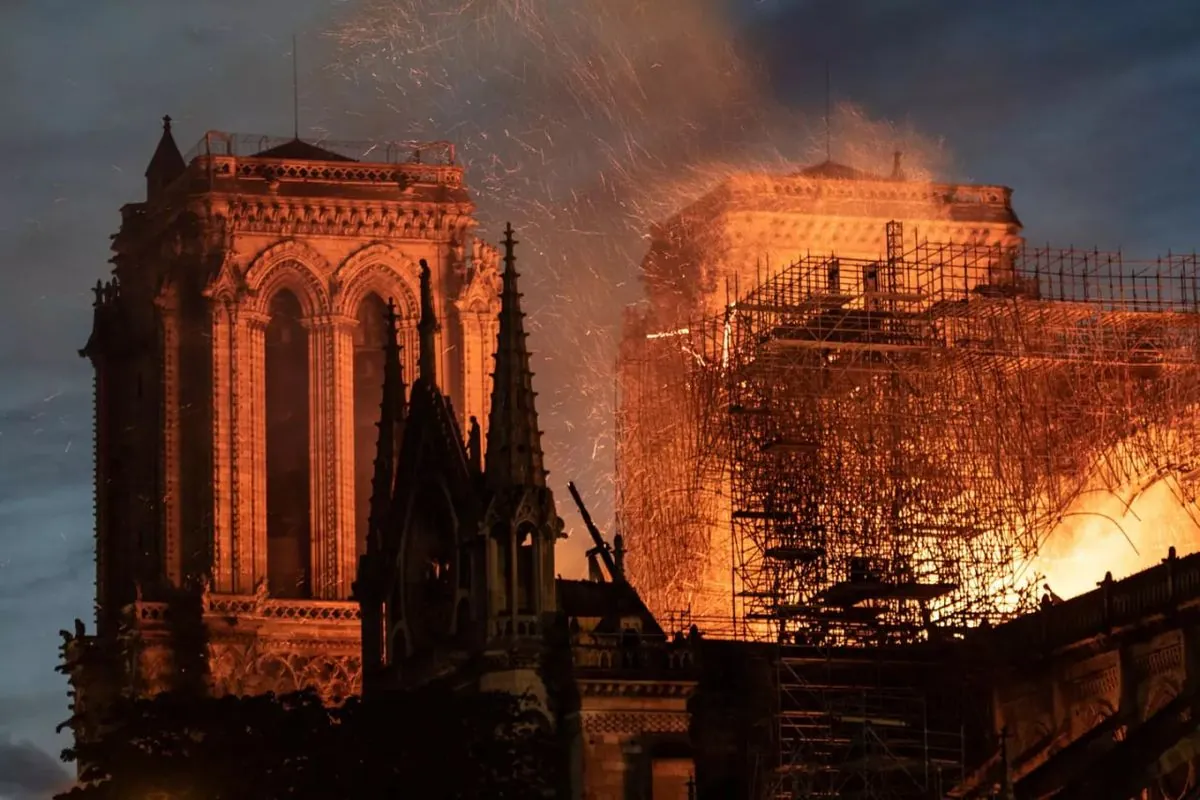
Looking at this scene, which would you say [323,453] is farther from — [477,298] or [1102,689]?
[1102,689]

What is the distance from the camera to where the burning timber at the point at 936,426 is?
108750mm

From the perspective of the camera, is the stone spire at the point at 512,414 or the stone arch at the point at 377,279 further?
the stone arch at the point at 377,279

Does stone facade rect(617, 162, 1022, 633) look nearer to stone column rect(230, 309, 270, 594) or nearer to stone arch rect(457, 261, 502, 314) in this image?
stone arch rect(457, 261, 502, 314)

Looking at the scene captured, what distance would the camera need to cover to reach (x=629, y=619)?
9756 centimetres

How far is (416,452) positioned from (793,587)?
999 centimetres

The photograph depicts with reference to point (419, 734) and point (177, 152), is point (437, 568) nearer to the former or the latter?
point (419, 734)

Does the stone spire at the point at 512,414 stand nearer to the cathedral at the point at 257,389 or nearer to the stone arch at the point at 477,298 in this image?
the cathedral at the point at 257,389

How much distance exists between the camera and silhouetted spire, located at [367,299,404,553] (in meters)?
110

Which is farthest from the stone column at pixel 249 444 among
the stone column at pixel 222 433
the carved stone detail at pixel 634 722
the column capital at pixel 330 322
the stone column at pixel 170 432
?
the carved stone detail at pixel 634 722

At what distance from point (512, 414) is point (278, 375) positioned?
39.5 meters

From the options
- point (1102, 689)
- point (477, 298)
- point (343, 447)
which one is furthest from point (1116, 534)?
point (343, 447)

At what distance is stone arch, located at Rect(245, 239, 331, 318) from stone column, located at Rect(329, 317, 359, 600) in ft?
3.32

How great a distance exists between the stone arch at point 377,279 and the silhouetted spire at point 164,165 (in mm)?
8359

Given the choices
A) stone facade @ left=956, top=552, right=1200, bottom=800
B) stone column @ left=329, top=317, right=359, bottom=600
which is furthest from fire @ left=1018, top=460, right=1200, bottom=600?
stone column @ left=329, top=317, right=359, bottom=600
